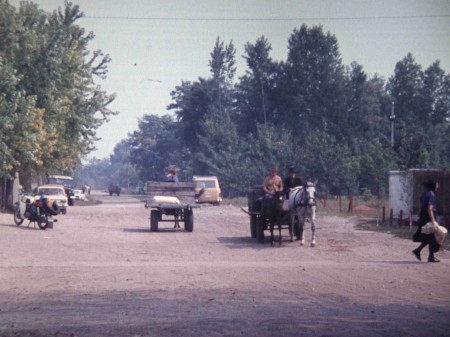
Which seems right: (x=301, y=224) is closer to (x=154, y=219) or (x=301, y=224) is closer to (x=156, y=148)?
(x=154, y=219)

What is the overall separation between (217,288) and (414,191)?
20.1m

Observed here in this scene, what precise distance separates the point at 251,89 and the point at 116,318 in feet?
272

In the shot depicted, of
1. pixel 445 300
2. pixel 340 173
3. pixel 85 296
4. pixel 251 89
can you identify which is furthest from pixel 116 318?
pixel 251 89

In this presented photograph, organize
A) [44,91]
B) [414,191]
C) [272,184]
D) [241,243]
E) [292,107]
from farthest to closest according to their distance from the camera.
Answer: [292,107] < [44,91] < [414,191] < [241,243] < [272,184]

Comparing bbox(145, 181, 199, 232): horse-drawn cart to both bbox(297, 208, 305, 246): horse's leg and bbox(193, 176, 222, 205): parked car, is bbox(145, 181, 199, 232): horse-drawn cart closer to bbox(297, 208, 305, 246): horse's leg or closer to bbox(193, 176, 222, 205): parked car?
bbox(297, 208, 305, 246): horse's leg

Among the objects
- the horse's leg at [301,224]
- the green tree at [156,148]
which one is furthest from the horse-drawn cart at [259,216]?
the green tree at [156,148]

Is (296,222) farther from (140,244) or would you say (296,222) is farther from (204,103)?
(204,103)

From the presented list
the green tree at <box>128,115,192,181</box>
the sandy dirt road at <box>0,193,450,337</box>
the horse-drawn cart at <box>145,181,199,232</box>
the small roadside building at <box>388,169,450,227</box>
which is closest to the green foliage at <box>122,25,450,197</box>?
the green tree at <box>128,115,192,181</box>

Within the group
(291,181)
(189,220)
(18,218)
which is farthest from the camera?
(18,218)

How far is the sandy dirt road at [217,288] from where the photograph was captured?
9656mm

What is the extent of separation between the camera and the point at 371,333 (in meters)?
9.20

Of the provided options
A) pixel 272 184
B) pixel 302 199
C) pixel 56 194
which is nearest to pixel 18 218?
pixel 272 184

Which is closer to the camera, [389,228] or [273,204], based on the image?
[273,204]

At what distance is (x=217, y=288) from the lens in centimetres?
1343
